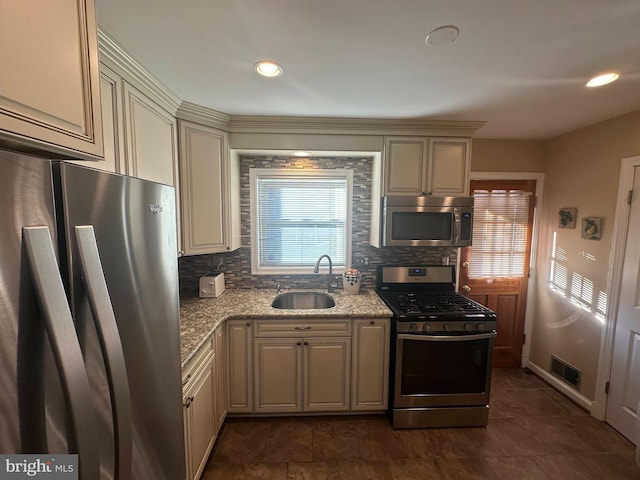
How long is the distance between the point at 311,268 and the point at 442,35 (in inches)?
81.0

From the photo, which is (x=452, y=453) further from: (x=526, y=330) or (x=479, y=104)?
(x=479, y=104)

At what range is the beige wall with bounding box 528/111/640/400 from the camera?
2221 millimetres

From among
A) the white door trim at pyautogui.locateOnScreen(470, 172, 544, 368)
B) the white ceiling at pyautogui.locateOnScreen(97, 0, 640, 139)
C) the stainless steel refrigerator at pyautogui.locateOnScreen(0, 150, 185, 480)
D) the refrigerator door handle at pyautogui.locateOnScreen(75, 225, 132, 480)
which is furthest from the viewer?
the white door trim at pyautogui.locateOnScreen(470, 172, 544, 368)

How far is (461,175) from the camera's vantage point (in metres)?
2.42

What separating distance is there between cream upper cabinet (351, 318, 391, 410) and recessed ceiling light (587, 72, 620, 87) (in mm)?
1946

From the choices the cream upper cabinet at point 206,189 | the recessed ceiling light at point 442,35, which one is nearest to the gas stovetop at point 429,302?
the cream upper cabinet at point 206,189

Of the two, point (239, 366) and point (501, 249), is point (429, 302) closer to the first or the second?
point (501, 249)

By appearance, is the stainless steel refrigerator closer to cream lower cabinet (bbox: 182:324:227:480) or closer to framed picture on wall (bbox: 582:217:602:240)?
cream lower cabinet (bbox: 182:324:227:480)

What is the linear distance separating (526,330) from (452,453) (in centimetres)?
174

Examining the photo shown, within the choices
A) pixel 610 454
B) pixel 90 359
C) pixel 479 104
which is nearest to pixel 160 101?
pixel 90 359

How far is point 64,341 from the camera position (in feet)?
1.73

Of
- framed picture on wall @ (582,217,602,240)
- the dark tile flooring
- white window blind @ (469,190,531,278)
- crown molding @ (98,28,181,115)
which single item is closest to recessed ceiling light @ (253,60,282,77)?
crown molding @ (98,28,181,115)

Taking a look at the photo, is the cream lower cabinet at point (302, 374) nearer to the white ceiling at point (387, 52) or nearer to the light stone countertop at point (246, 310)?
the light stone countertop at point (246, 310)

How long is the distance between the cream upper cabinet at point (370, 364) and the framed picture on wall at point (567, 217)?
196 cm
